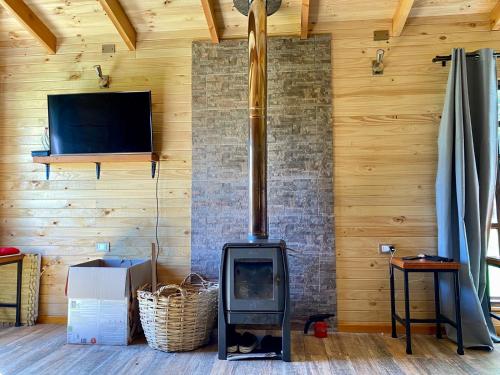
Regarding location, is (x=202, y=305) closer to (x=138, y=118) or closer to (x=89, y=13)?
(x=138, y=118)

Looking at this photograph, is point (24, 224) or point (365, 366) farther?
point (24, 224)

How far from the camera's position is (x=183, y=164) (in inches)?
132

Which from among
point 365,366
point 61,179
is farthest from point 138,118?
point 365,366

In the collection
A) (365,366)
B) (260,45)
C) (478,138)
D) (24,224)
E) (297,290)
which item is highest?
(260,45)

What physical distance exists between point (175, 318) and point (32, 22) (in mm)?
2913

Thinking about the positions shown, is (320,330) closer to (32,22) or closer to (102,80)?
(102,80)

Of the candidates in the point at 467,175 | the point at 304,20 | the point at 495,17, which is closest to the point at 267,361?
the point at 467,175

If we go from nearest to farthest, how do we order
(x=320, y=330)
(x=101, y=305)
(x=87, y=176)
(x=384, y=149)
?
(x=101, y=305) < (x=320, y=330) < (x=384, y=149) < (x=87, y=176)

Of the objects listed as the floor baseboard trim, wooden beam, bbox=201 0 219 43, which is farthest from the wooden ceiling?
the floor baseboard trim

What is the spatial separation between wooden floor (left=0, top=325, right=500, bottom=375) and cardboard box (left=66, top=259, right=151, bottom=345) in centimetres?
9

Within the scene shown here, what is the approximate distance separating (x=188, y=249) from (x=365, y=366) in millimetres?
1721

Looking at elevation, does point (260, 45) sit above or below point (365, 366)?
above

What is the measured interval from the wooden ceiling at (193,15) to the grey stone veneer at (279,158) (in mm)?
167

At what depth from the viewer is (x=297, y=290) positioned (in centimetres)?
314
